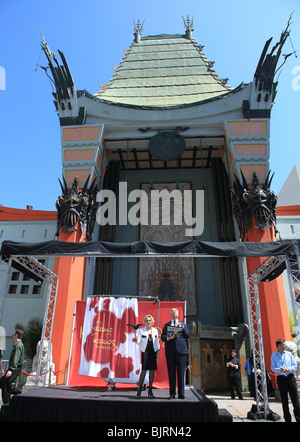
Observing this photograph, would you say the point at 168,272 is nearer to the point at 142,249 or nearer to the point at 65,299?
the point at 65,299

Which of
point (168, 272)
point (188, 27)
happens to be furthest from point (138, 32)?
point (168, 272)

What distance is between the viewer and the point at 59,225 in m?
13.7

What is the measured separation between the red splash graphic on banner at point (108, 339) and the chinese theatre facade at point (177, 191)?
14.2 ft

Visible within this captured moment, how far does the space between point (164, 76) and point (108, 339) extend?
1618cm

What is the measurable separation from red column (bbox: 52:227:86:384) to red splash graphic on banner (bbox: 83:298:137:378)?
4385 millimetres

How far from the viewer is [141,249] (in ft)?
22.4

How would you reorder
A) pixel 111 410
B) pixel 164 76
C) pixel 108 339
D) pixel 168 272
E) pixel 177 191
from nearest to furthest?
pixel 111 410
pixel 108 339
pixel 168 272
pixel 177 191
pixel 164 76

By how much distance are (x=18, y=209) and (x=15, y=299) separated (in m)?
5.07

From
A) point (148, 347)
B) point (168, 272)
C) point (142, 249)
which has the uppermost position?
point (168, 272)

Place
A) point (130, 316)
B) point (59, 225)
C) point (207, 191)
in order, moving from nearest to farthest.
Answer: point (130, 316) → point (59, 225) → point (207, 191)

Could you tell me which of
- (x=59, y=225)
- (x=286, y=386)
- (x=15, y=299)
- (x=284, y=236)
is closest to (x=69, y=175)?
(x=59, y=225)

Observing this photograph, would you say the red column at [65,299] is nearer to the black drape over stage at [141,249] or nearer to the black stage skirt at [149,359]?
the black drape over stage at [141,249]

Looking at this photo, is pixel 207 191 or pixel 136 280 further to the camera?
pixel 207 191

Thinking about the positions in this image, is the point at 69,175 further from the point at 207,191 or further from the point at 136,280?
the point at 207,191
